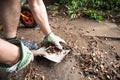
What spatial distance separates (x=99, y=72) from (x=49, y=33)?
2.28ft

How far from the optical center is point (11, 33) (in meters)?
2.94

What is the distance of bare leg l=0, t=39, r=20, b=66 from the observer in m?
2.01

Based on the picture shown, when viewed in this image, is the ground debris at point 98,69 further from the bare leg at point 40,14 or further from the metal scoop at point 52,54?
the bare leg at point 40,14

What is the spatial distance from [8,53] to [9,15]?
932mm

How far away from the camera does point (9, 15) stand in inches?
113

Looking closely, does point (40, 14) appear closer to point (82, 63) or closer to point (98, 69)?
point (82, 63)

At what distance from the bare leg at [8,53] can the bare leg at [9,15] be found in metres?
0.84

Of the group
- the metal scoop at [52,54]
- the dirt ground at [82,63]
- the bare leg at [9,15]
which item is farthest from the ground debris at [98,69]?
the bare leg at [9,15]

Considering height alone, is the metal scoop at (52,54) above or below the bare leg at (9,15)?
below

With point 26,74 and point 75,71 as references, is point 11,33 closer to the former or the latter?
point 26,74

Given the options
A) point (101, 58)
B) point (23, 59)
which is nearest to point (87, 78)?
point (101, 58)

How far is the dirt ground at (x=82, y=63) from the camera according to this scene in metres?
2.71

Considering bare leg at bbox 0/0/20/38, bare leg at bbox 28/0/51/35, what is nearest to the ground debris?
bare leg at bbox 28/0/51/35

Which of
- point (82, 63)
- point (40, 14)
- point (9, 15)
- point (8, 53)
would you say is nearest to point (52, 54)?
point (82, 63)
